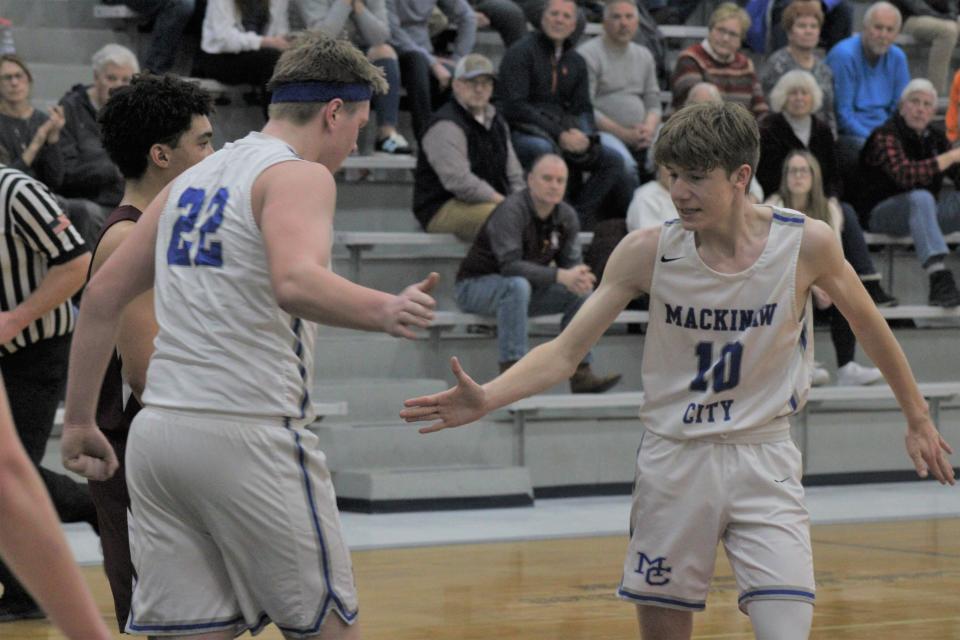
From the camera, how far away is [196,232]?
327 cm

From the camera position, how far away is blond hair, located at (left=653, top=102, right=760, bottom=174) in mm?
3762

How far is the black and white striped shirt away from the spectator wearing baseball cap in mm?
4478

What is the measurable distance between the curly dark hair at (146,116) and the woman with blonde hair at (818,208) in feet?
20.3

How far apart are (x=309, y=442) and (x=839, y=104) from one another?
9.19 meters

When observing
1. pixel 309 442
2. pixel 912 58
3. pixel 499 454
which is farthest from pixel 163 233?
pixel 912 58

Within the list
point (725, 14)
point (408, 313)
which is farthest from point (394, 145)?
point (408, 313)

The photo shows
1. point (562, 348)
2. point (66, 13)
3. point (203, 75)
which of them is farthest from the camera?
point (66, 13)

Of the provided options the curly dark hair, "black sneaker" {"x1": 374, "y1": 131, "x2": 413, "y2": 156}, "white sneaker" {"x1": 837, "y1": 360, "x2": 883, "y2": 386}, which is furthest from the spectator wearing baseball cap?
the curly dark hair

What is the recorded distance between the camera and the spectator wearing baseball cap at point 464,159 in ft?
32.7

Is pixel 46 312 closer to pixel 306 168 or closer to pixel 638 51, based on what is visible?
pixel 306 168

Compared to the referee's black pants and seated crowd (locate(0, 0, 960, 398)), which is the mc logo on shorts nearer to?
the referee's black pants

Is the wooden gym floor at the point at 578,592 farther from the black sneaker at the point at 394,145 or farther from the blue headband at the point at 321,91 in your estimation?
the black sneaker at the point at 394,145

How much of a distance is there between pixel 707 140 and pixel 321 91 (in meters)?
0.91

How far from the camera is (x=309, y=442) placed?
332 cm
